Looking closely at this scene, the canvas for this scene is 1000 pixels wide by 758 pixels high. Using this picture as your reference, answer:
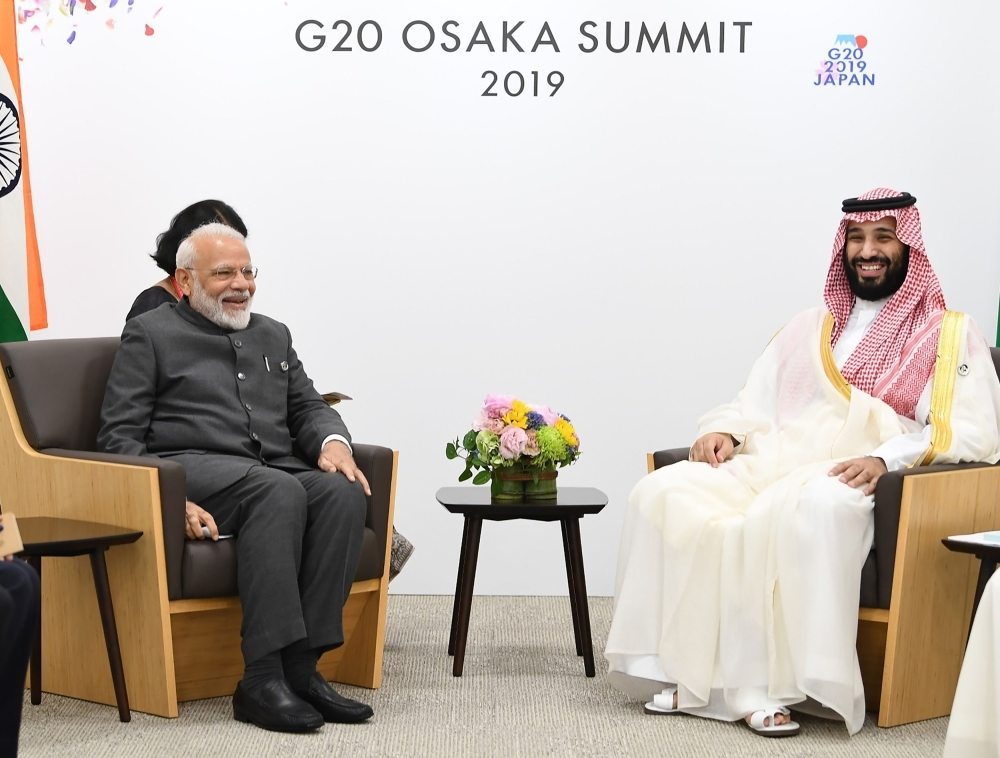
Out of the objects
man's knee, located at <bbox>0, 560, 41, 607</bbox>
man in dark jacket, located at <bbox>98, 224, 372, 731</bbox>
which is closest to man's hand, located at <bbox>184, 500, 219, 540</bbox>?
man in dark jacket, located at <bbox>98, 224, 372, 731</bbox>

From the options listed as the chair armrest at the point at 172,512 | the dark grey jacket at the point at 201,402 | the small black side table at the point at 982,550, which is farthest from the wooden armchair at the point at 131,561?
the small black side table at the point at 982,550

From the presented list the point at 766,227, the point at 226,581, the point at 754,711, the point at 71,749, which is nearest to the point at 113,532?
the point at 226,581

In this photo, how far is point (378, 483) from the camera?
342cm

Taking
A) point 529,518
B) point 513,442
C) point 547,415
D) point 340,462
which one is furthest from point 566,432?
point 340,462

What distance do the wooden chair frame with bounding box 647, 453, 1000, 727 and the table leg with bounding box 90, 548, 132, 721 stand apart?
185 cm

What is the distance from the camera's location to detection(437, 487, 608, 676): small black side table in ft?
11.5

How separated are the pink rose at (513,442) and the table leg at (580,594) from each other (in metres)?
0.26

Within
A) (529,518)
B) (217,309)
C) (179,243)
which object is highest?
(179,243)

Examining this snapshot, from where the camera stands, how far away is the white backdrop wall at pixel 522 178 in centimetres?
465

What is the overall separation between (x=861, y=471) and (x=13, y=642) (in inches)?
81.3

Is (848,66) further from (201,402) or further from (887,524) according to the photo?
(201,402)

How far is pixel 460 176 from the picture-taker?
4684 millimetres

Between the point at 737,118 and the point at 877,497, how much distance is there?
204cm

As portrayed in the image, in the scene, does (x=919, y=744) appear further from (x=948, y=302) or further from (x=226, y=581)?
(x=948, y=302)
